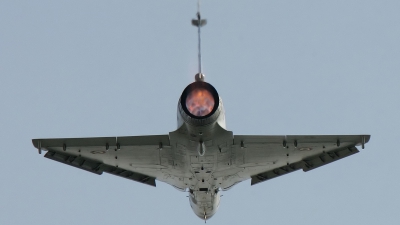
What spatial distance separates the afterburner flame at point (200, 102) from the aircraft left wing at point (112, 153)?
398 cm

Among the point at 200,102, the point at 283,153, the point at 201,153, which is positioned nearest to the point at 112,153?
the point at 201,153

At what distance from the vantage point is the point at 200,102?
1159 inches

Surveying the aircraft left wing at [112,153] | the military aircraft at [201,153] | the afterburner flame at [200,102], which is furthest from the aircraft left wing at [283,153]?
the afterburner flame at [200,102]

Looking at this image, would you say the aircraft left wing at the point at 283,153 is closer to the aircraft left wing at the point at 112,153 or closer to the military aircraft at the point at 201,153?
the military aircraft at the point at 201,153

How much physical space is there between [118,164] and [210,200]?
4.08 m

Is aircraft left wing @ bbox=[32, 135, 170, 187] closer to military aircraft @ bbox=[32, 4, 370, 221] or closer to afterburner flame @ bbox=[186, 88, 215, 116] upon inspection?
military aircraft @ bbox=[32, 4, 370, 221]

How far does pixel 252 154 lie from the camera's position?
34.5 meters

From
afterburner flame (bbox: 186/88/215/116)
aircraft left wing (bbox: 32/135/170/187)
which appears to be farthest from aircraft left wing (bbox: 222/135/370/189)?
afterburner flame (bbox: 186/88/215/116)

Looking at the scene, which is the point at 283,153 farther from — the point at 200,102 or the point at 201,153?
the point at 200,102

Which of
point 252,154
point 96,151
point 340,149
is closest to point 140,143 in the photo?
point 96,151

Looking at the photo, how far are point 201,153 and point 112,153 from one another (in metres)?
4.61

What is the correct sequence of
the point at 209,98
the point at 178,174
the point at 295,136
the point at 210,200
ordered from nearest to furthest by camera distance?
the point at 209,98 → the point at 295,136 → the point at 178,174 → the point at 210,200

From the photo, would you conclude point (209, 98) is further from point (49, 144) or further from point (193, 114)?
point (49, 144)

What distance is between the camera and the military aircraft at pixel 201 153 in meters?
31.3
